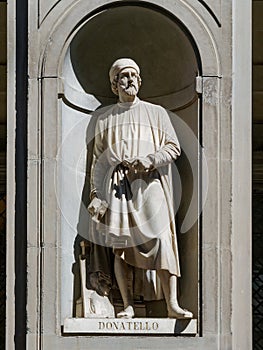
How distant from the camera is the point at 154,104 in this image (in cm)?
1667

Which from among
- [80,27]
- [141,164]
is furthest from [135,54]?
[141,164]

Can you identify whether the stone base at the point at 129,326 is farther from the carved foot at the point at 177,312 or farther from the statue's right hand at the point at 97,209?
the statue's right hand at the point at 97,209

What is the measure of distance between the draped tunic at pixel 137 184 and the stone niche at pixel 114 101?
14cm

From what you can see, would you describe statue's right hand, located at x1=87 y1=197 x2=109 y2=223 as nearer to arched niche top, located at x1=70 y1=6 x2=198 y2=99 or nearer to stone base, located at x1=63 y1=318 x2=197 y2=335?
stone base, located at x1=63 y1=318 x2=197 y2=335

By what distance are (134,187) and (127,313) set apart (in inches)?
40.2

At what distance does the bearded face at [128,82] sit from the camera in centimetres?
1636

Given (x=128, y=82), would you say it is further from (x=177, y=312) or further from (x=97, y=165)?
(x=177, y=312)

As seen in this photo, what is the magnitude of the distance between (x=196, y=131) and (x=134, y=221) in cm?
88

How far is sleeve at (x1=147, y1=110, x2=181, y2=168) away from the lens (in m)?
16.1

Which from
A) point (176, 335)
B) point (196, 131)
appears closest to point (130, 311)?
point (176, 335)

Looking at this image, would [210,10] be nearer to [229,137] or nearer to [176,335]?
[229,137]

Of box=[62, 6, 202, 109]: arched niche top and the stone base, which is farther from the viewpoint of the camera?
box=[62, 6, 202, 109]: arched niche top

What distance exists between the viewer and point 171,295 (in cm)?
1603

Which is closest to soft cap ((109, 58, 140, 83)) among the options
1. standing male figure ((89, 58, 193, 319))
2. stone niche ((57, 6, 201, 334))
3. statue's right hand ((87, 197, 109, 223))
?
standing male figure ((89, 58, 193, 319))
